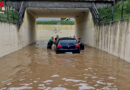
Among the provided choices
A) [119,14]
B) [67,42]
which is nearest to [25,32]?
[67,42]

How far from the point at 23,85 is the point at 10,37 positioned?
25.9 feet

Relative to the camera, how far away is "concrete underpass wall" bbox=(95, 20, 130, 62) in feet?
26.5

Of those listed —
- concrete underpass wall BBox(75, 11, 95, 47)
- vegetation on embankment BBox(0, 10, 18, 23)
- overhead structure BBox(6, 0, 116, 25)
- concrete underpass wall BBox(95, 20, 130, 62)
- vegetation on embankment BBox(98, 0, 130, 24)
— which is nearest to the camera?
concrete underpass wall BBox(95, 20, 130, 62)

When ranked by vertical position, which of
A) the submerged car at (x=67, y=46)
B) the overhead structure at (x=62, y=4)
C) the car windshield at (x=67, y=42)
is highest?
the overhead structure at (x=62, y=4)

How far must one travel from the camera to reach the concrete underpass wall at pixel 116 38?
8091 mm

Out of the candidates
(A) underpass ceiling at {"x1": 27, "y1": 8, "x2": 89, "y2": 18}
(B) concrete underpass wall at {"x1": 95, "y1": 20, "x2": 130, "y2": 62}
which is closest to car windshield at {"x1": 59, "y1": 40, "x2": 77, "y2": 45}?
(B) concrete underpass wall at {"x1": 95, "y1": 20, "x2": 130, "y2": 62}

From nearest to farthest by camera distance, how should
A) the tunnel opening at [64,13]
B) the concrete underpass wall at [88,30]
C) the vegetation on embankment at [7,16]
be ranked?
the vegetation on embankment at [7,16], the concrete underpass wall at [88,30], the tunnel opening at [64,13]

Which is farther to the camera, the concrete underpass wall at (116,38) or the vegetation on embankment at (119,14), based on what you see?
the vegetation on embankment at (119,14)

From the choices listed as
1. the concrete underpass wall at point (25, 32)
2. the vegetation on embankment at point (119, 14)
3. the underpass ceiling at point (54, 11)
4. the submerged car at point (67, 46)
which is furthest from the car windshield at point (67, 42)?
the underpass ceiling at point (54, 11)

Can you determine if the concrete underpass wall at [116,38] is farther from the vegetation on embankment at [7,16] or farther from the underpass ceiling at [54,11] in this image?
the vegetation on embankment at [7,16]

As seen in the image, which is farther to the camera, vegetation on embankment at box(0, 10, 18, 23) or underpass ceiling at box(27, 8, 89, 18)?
underpass ceiling at box(27, 8, 89, 18)

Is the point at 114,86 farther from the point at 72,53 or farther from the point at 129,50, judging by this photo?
the point at 72,53

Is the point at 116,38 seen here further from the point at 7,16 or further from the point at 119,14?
the point at 7,16

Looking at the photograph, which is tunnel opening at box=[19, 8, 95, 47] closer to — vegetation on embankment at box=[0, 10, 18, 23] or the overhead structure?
the overhead structure
